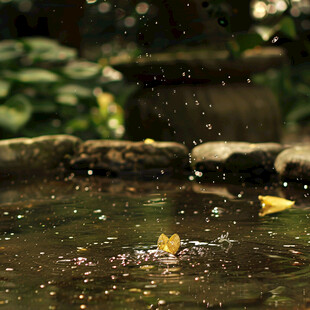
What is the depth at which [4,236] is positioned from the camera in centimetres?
402

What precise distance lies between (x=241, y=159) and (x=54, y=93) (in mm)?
2896

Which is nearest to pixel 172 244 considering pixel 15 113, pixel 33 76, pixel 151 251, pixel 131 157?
pixel 151 251

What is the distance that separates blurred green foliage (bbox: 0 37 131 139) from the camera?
812 centimetres

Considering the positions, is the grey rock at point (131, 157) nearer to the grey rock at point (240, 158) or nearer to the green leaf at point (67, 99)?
the grey rock at point (240, 158)

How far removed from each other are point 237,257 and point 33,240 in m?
1.06

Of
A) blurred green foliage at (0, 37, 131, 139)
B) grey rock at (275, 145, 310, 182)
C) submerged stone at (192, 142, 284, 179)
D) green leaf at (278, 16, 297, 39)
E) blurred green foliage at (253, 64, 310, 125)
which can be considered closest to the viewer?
green leaf at (278, 16, 297, 39)

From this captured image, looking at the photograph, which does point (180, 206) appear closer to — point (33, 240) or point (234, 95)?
point (33, 240)

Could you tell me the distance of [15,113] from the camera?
26.2 feet

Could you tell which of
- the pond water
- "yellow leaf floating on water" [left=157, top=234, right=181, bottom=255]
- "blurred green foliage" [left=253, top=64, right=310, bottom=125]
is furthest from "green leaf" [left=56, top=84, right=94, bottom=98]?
"yellow leaf floating on water" [left=157, top=234, right=181, bottom=255]

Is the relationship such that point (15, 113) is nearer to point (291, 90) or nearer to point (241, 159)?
point (241, 159)

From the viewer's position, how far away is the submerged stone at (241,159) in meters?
6.24

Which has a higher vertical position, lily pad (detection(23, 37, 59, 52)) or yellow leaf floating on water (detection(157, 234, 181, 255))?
lily pad (detection(23, 37, 59, 52))

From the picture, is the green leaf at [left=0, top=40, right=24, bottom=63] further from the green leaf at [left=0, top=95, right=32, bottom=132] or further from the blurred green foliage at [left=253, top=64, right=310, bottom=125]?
the blurred green foliage at [left=253, top=64, right=310, bottom=125]

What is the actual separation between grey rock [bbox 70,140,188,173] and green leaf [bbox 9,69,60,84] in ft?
5.40
